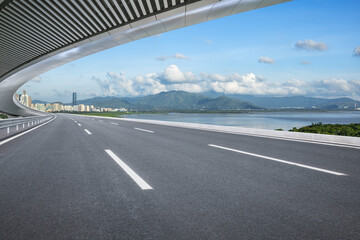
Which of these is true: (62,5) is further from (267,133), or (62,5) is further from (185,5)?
(267,133)

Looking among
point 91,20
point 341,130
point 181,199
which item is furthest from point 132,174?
point 341,130

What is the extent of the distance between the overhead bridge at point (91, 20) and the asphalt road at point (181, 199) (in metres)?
10.4

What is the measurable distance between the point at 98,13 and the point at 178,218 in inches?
561

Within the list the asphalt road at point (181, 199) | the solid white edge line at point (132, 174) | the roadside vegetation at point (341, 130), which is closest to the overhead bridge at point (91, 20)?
the roadside vegetation at point (341, 130)

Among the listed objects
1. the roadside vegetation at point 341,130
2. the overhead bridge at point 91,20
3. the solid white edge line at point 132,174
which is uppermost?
the overhead bridge at point 91,20

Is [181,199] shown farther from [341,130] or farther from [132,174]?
[341,130]

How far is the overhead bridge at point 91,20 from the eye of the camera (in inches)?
511

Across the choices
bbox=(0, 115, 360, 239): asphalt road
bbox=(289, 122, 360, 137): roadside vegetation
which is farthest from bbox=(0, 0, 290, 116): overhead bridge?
bbox=(0, 115, 360, 239): asphalt road

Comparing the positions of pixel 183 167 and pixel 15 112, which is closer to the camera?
pixel 183 167

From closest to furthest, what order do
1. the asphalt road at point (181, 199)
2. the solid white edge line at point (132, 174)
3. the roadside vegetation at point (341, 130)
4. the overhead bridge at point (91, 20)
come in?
the asphalt road at point (181, 199), the solid white edge line at point (132, 174), the overhead bridge at point (91, 20), the roadside vegetation at point (341, 130)

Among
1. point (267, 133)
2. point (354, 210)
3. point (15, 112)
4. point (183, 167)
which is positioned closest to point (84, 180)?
point (183, 167)

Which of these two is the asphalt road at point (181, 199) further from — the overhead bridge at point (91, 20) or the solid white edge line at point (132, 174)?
the overhead bridge at point (91, 20)

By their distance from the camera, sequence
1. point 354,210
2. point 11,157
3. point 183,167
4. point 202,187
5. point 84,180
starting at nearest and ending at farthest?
point 354,210 < point 202,187 < point 84,180 < point 183,167 < point 11,157

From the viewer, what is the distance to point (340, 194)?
3.40 m
